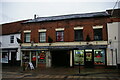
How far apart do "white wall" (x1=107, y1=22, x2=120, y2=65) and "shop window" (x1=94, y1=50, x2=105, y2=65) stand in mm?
666

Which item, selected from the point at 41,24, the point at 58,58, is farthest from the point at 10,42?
the point at 58,58

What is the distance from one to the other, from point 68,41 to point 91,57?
3.77m

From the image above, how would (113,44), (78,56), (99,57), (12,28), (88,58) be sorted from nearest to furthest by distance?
(113,44)
(99,57)
(88,58)
(78,56)
(12,28)

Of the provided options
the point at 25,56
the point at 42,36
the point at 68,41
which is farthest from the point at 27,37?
the point at 68,41

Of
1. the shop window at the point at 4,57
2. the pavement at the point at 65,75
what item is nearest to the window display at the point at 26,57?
the shop window at the point at 4,57

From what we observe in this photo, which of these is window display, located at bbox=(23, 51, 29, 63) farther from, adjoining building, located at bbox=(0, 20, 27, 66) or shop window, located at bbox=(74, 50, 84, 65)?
shop window, located at bbox=(74, 50, 84, 65)

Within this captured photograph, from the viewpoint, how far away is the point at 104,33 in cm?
1683

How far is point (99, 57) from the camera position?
17.0 meters

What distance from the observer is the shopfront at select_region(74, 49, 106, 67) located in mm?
16953

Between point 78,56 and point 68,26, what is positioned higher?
point 68,26

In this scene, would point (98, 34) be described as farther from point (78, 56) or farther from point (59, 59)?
point (59, 59)

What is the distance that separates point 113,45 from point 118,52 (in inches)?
41.8

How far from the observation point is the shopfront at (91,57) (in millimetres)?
16953

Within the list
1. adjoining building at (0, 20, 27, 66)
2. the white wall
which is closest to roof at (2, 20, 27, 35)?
adjoining building at (0, 20, 27, 66)
